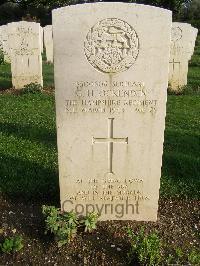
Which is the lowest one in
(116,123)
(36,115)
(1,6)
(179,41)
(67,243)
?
(67,243)

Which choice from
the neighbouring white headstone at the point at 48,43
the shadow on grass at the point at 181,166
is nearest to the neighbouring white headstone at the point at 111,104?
the shadow on grass at the point at 181,166

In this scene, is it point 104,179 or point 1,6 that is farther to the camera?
point 1,6

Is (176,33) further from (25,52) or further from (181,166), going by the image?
(181,166)

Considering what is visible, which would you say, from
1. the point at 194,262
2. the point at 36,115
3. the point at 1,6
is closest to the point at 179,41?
the point at 36,115

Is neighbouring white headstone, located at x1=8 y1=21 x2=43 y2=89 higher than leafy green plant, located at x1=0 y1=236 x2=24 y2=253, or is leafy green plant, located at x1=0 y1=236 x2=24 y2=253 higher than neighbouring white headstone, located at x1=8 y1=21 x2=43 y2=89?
neighbouring white headstone, located at x1=8 y1=21 x2=43 y2=89

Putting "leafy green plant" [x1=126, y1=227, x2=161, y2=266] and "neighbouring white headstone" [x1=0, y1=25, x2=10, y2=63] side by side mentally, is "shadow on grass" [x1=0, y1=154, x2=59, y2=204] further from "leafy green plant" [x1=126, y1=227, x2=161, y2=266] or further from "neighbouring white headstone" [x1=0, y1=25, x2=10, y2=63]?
"neighbouring white headstone" [x1=0, y1=25, x2=10, y2=63]

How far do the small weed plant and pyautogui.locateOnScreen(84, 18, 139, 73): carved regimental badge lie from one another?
1430 mm

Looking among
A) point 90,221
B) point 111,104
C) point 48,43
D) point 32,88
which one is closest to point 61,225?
point 90,221

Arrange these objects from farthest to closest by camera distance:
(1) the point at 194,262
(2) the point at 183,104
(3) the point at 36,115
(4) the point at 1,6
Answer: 1. (4) the point at 1,6
2. (2) the point at 183,104
3. (3) the point at 36,115
4. (1) the point at 194,262

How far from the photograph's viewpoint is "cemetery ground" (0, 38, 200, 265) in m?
3.77

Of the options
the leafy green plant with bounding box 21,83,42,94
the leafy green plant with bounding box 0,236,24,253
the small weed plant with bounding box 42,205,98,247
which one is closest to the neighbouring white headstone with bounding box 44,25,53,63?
the leafy green plant with bounding box 21,83,42,94

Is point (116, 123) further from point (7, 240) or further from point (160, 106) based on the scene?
point (7, 240)

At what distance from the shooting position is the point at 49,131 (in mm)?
7070

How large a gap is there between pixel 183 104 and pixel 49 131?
3.89 m
